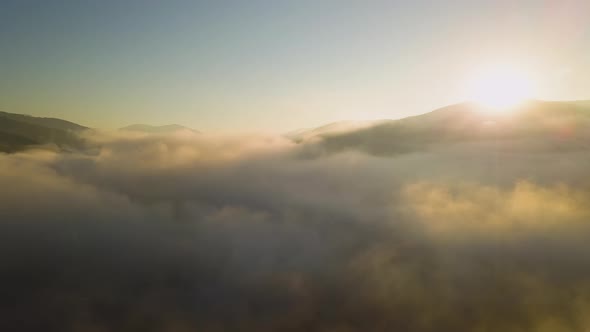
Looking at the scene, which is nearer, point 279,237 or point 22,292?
point 22,292

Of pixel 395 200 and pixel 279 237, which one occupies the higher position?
pixel 395 200

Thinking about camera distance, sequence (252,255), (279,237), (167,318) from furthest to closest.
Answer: (279,237)
(252,255)
(167,318)

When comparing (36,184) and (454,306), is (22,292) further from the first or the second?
(454,306)

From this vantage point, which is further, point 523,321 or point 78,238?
point 78,238

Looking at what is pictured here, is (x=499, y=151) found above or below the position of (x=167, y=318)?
above

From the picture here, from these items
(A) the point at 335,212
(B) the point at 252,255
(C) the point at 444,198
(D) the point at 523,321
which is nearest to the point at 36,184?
(B) the point at 252,255

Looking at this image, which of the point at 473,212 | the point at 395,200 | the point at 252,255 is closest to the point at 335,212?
the point at 395,200

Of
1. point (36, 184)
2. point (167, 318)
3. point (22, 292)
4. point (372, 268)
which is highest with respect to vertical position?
point (36, 184)

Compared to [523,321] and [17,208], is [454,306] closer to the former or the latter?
[523,321]

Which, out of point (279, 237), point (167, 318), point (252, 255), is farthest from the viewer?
point (279, 237)
